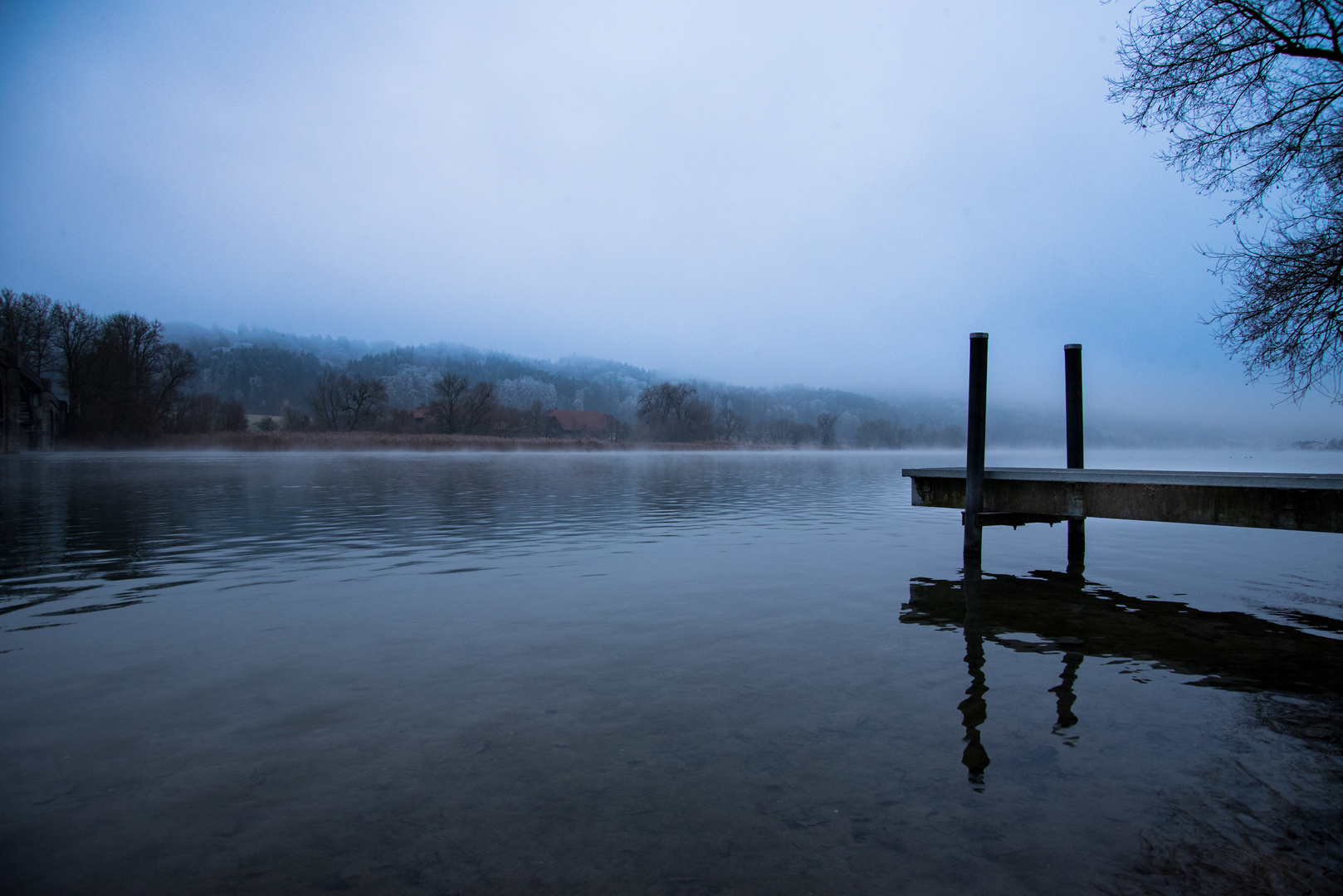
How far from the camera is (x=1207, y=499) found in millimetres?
9844

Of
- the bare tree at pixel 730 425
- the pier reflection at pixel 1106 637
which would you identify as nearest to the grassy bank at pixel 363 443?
the bare tree at pixel 730 425

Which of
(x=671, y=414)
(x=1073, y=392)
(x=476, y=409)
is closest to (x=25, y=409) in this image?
(x=476, y=409)

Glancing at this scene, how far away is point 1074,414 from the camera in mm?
14828

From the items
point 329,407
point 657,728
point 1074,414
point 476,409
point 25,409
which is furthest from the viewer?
point 329,407

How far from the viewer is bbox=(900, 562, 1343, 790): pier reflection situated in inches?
269

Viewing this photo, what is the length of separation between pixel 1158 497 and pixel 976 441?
296 cm

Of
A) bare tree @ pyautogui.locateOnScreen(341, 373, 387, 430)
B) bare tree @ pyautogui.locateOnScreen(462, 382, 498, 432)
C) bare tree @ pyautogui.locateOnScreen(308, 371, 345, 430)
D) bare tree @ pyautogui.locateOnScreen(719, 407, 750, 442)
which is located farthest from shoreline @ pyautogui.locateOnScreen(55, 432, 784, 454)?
bare tree @ pyautogui.locateOnScreen(719, 407, 750, 442)

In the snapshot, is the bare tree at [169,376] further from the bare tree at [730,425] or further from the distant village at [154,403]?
the bare tree at [730,425]

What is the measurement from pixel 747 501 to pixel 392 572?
1667 centimetres

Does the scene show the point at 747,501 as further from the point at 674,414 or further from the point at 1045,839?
the point at 674,414

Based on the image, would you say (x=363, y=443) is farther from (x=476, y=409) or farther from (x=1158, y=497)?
(x=1158, y=497)

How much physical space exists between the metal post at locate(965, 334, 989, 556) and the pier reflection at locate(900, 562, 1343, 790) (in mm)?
1119

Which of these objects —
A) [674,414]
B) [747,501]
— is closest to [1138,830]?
[747,501]

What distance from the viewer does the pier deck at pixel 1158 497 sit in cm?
905
